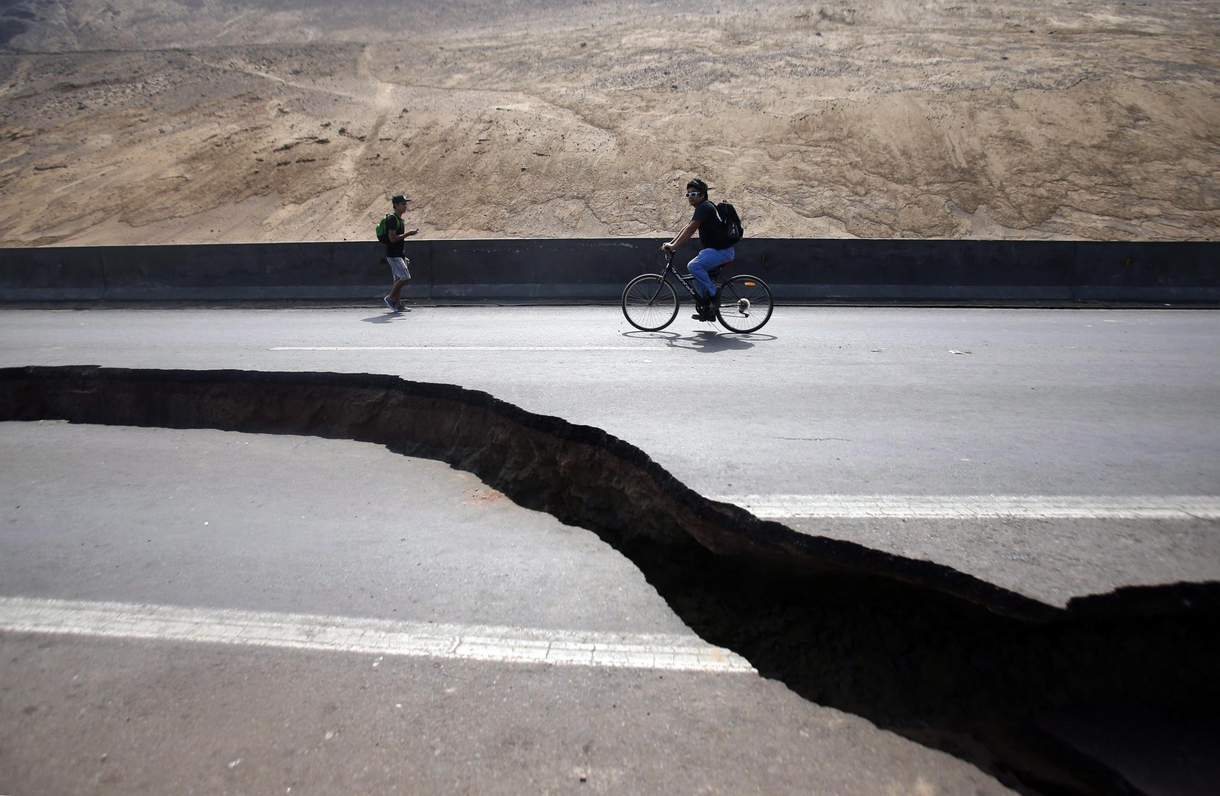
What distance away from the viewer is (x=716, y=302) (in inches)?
392

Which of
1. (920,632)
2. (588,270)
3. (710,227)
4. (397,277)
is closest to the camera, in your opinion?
(920,632)

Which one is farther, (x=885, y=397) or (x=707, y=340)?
(x=707, y=340)

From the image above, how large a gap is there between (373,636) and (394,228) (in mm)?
10575

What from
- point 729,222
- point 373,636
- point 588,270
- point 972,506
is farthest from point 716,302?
point 373,636

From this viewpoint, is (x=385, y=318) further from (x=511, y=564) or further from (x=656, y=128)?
(x=656, y=128)

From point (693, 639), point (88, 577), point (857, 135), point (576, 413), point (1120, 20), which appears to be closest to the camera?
point (693, 639)

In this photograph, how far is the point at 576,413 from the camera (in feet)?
18.3

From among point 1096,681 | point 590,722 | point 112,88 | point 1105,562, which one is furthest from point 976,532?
point 112,88

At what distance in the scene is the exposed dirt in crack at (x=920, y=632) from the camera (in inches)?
108

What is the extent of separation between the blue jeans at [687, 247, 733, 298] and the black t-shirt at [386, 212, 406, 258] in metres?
5.42

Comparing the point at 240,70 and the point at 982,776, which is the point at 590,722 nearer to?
the point at 982,776

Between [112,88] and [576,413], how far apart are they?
39.6 metres

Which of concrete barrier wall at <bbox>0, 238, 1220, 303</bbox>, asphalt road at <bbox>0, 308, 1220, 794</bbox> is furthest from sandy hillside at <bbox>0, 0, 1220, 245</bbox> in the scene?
asphalt road at <bbox>0, 308, 1220, 794</bbox>

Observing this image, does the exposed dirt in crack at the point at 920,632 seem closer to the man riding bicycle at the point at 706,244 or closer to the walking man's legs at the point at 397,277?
the man riding bicycle at the point at 706,244
